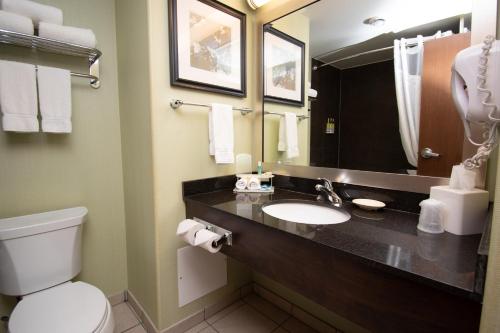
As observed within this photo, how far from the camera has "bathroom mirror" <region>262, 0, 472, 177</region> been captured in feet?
3.26

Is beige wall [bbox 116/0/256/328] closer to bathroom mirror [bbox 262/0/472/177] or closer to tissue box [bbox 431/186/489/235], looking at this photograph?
bathroom mirror [bbox 262/0/472/177]

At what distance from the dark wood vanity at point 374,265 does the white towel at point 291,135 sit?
0.61 metres

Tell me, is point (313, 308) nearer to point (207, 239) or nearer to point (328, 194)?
point (328, 194)

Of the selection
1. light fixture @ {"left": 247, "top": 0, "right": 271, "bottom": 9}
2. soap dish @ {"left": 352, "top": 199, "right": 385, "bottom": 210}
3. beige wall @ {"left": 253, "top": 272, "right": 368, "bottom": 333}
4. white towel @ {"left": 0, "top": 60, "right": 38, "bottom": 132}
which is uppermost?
light fixture @ {"left": 247, "top": 0, "right": 271, "bottom": 9}

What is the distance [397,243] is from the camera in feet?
2.42

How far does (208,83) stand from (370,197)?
1076mm

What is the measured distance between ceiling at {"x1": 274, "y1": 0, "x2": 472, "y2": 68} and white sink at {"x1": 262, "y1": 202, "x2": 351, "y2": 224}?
76cm

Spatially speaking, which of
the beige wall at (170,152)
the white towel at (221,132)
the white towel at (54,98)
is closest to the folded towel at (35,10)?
the white towel at (54,98)

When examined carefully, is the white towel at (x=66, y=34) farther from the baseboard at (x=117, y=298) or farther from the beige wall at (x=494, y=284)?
the beige wall at (x=494, y=284)

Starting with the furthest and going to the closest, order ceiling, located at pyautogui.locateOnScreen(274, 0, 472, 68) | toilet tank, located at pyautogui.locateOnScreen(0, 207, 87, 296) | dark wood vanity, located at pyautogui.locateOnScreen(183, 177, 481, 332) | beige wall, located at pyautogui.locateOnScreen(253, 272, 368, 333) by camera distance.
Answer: beige wall, located at pyautogui.locateOnScreen(253, 272, 368, 333)
toilet tank, located at pyautogui.locateOnScreen(0, 207, 87, 296)
ceiling, located at pyautogui.locateOnScreen(274, 0, 472, 68)
dark wood vanity, located at pyautogui.locateOnScreen(183, 177, 481, 332)

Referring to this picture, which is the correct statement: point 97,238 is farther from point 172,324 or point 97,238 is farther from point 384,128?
point 384,128

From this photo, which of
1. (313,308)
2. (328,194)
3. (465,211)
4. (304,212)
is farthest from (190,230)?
(465,211)

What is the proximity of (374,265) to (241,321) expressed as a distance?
124cm

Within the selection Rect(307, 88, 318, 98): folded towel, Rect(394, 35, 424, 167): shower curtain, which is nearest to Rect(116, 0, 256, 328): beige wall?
Rect(307, 88, 318, 98): folded towel
